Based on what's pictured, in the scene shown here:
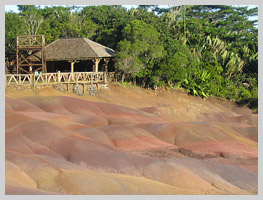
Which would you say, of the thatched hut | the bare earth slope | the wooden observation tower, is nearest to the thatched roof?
the thatched hut

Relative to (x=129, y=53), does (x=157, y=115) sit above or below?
below

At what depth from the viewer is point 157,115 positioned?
38938 mm

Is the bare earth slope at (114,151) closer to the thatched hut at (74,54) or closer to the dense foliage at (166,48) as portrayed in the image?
the thatched hut at (74,54)

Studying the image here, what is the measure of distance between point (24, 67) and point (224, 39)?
28.3m

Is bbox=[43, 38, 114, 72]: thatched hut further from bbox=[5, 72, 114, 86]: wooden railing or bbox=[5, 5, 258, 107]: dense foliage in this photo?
bbox=[5, 5, 258, 107]: dense foliage

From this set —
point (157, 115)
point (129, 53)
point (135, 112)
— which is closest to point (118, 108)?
point (135, 112)

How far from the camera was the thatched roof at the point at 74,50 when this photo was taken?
44375 mm

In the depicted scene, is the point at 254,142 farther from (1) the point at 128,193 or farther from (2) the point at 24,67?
(2) the point at 24,67

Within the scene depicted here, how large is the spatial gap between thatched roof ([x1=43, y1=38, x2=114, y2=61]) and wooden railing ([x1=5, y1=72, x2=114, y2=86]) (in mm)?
2109

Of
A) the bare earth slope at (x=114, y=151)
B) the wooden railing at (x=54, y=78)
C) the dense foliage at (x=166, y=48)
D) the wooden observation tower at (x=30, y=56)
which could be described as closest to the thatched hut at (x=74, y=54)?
the wooden observation tower at (x=30, y=56)

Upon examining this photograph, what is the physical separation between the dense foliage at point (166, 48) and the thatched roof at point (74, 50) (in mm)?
2206

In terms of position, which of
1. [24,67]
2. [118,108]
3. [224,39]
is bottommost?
[118,108]

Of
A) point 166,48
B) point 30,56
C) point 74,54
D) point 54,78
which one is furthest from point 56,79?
point 166,48

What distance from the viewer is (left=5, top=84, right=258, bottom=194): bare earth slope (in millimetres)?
19156
